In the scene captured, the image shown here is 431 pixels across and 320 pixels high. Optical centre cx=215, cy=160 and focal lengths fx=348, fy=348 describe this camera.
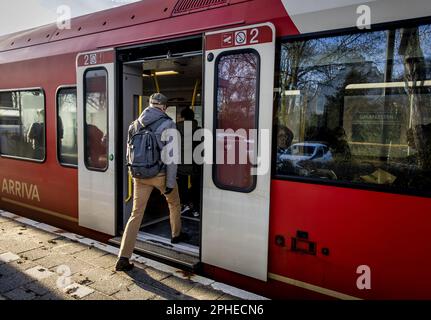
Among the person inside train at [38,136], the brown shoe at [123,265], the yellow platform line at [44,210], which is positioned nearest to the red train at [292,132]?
the brown shoe at [123,265]

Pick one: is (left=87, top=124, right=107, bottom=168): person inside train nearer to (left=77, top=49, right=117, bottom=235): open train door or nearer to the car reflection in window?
(left=77, top=49, right=117, bottom=235): open train door

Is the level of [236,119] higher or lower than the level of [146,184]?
higher

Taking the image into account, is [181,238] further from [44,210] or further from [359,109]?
[359,109]

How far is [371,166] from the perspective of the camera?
7.58ft

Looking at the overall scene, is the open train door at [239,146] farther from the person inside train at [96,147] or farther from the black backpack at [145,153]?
the person inside train at [96,147]

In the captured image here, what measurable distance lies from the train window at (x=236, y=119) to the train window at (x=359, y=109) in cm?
24

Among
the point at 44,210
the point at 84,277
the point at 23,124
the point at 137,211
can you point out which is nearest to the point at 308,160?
the point at 137,211

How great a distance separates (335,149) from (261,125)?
590 millimetres

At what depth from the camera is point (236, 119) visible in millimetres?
2898

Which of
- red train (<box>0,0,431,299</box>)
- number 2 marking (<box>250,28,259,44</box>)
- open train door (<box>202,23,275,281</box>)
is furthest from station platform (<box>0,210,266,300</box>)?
number 2 marking (<box>250,28,259,44</box>)

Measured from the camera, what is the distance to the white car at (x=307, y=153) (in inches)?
98.1

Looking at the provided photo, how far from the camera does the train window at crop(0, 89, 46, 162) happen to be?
4.66 meters

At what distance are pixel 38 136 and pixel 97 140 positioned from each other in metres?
1.26

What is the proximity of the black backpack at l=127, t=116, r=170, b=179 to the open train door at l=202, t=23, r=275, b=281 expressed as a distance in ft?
1.74
